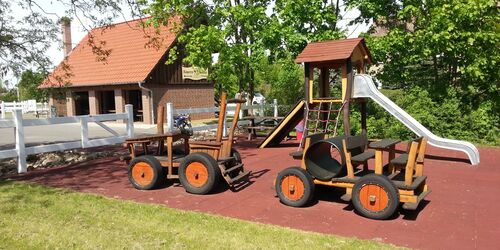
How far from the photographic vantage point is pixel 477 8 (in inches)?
526

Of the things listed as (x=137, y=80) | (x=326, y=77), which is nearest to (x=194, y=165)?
(x=326, y=77)

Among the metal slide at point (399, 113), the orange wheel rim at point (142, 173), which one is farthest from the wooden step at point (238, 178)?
the metal slide at point (399, 113)

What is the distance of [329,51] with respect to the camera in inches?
458

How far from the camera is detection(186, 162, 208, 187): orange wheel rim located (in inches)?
280

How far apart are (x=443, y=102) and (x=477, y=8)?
317cm

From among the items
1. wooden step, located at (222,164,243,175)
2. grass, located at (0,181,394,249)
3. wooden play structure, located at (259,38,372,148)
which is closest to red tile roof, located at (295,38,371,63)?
wooden play structure, located at (259,38,372,148)

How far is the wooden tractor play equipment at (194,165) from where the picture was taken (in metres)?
7.09

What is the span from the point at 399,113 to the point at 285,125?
3330 mm

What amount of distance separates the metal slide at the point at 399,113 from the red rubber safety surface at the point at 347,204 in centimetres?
60

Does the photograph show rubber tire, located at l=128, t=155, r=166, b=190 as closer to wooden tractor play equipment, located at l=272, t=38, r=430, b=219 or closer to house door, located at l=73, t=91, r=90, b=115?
wooden tractor play equipment, located at l=272, t=38, r=430, b=219

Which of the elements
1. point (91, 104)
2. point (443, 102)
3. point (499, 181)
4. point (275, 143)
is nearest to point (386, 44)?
point (443, 102)

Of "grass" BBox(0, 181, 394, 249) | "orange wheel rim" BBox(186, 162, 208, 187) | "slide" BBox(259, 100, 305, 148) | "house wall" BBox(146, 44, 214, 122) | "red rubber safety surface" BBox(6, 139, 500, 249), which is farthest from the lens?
"house wall" BBox(146, 44, 214, 122)

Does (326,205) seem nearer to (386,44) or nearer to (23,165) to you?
(23,165)

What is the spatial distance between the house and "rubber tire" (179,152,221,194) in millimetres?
16405
